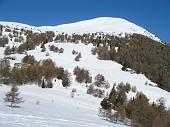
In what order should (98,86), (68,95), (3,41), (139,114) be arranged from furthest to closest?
(3,41) < (98,86) < (68,95) < (139,114)

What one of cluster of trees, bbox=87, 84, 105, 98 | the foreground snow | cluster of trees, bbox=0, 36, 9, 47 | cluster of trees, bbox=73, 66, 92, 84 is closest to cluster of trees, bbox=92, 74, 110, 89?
cluster of trees, bbox=73, 66, 92, 84

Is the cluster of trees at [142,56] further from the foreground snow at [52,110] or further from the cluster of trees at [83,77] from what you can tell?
the foreground snow at [52,110]

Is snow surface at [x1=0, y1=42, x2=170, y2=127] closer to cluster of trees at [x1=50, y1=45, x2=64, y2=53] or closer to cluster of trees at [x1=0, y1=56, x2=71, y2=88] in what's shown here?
cluster of trees at [x1=50, y1=45, x2=64, y2=53]

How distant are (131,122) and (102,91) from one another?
20.0 m

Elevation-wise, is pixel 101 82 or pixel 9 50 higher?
pixel 9 50

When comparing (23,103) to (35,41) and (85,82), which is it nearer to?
(85,82)

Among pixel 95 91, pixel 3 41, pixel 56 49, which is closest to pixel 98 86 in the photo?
pixel 95 91

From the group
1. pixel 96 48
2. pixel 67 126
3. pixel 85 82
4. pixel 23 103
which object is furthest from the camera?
pixel 96 48

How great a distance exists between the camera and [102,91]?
213ft

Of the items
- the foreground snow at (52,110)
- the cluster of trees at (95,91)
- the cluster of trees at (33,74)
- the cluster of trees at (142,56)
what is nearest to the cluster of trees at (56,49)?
the cluster of trees at (142,56)

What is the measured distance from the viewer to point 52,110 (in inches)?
1511

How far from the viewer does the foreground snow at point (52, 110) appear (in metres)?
27.8

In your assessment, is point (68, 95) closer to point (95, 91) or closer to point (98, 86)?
point (95, 91)

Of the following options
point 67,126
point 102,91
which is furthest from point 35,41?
point 67,126
